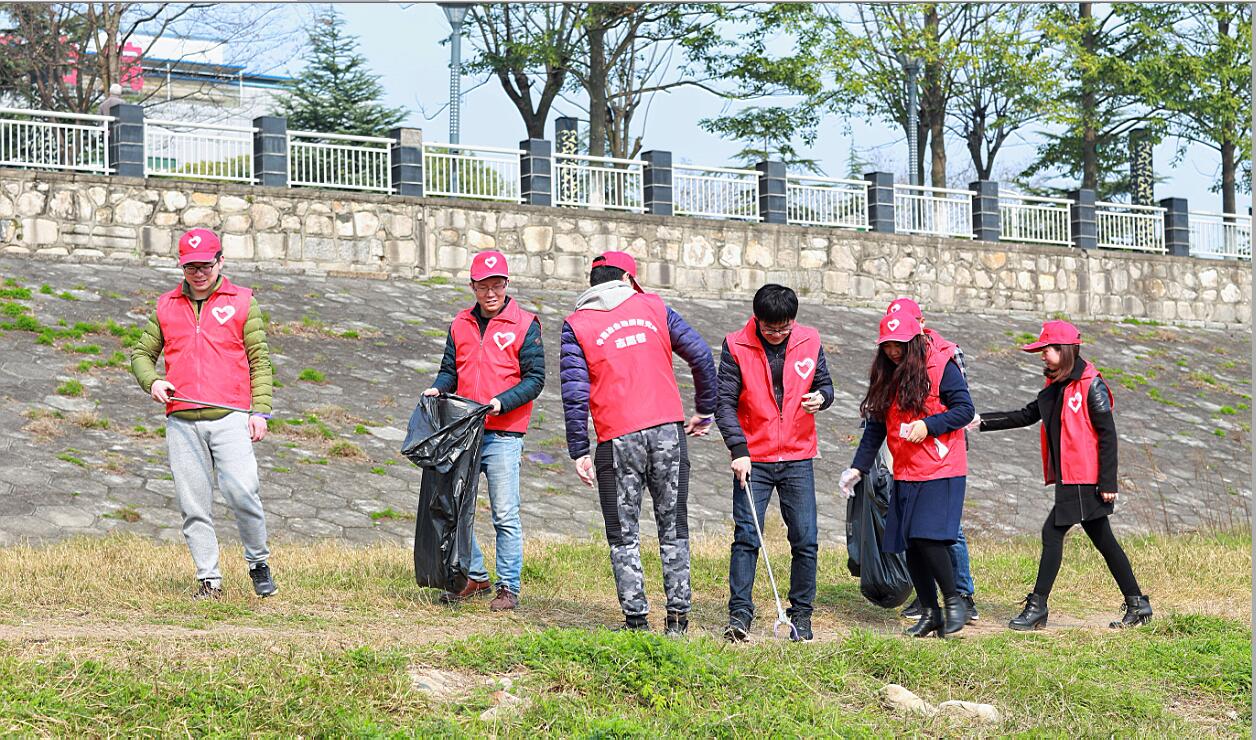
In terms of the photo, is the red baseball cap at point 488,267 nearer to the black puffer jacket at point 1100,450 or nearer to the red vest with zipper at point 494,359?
the red vest with zipper at point 494,359

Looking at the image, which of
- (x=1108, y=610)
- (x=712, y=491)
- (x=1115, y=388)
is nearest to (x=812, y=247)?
(x=1115, y=388)

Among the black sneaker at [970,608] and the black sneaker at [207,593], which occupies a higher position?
the black sneaker at [207,593]

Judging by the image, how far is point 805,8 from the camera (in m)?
28.3

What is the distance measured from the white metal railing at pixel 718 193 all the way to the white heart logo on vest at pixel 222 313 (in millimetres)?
14765

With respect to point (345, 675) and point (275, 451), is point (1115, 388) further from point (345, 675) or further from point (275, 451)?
point (345, 675)

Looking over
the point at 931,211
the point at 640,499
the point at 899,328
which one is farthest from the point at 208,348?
the point at 931,211

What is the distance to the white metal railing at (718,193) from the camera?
71.2 feet

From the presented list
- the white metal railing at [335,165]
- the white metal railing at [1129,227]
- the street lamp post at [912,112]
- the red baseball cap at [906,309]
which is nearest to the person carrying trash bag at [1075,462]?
the red baseball cap at [906,309]

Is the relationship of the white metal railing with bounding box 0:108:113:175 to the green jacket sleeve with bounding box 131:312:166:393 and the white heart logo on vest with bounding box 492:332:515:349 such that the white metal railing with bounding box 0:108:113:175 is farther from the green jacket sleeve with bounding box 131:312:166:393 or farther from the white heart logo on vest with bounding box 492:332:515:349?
the white heart logo on vest with bounding box 492:332:515:349

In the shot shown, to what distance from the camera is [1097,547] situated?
7309 mm

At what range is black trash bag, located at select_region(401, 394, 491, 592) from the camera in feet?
22.9

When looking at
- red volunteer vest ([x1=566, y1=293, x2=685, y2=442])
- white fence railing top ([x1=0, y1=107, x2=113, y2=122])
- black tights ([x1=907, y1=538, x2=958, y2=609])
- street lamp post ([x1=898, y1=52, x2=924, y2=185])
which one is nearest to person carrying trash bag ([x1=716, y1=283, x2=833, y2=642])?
red volunteer vest ([x1=566, y1=293, x2=685, y2=442])

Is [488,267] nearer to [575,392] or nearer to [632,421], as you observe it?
[575,392]

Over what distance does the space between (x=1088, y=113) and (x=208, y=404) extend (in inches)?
1074
